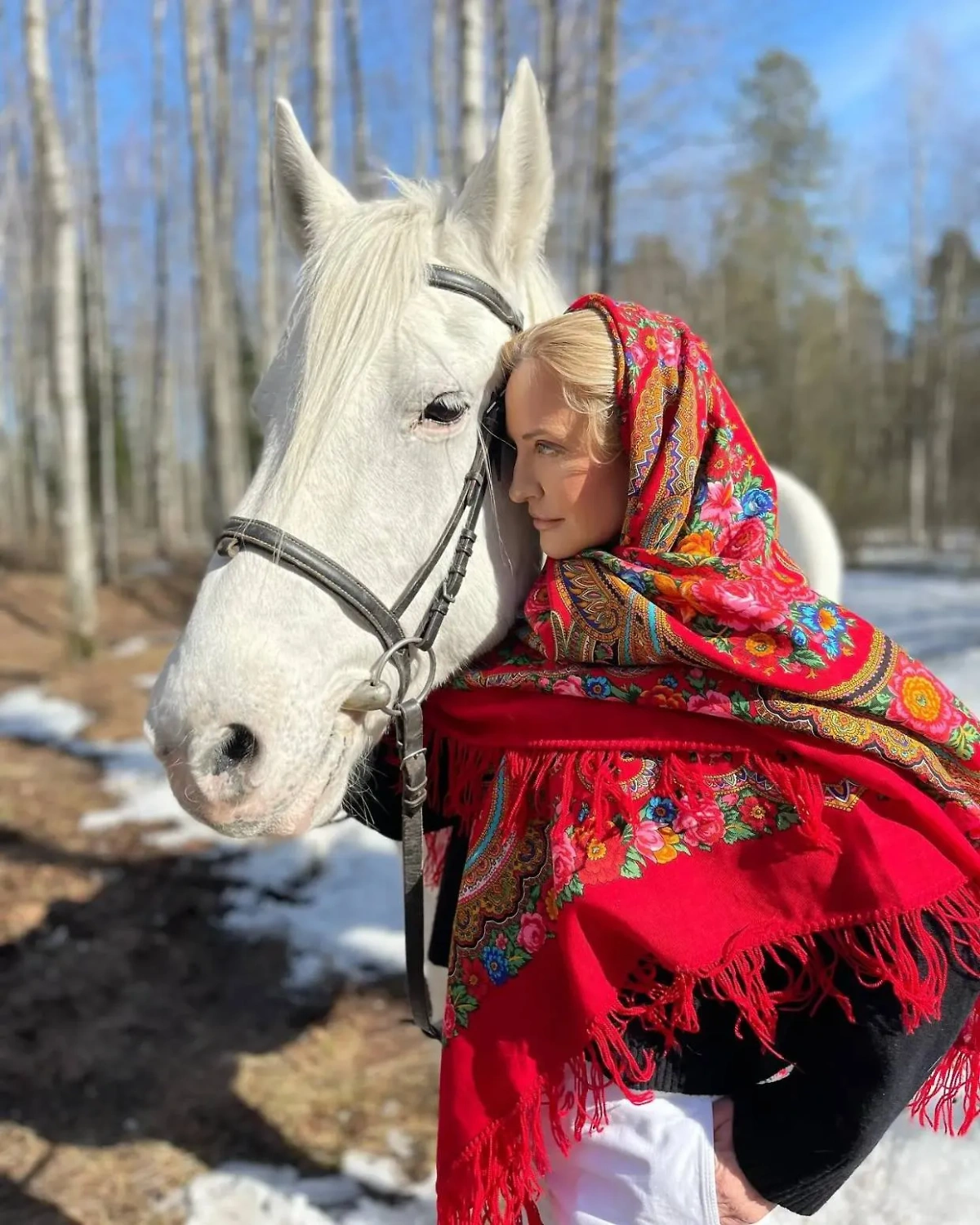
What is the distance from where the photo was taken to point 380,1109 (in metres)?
2.63

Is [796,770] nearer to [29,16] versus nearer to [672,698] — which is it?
[672,698]

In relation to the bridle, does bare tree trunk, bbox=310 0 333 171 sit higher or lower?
higher

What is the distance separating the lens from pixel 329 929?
3.67 meters

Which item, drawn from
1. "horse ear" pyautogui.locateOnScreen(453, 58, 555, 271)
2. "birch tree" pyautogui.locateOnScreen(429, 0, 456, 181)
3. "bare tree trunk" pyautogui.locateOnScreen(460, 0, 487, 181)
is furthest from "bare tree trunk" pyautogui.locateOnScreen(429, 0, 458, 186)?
"horse ear" pyautogui.locateOnScreen(453, 58, 555, 271)

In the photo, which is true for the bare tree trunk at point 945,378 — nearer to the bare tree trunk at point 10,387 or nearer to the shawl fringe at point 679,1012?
the shawl fringe at point 679,1012

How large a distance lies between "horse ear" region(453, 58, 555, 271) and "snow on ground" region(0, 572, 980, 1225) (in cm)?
223

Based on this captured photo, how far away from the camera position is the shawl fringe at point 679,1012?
100 centimetres

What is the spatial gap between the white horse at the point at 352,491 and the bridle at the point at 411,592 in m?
0.02

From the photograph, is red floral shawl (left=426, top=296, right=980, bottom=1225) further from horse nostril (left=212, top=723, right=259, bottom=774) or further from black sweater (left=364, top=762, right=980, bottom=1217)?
horse nostril (left=212, top=723, right=259, bottom=774)

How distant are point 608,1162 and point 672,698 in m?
0.65

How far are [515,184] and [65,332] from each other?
28.7 ft

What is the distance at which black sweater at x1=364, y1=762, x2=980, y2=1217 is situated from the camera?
3.32ft

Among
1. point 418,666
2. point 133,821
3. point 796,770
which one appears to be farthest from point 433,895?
point 133,821

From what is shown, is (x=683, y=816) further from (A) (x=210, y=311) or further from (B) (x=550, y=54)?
(A) (x=210, y=311)
